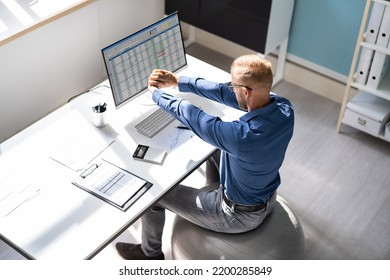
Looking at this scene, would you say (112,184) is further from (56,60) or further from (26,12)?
(56,60)

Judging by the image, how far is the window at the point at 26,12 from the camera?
3.32m

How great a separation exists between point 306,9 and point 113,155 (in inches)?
81.4

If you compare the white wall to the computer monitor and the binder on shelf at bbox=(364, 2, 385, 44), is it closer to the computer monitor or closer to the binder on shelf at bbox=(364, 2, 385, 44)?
the computer monitor

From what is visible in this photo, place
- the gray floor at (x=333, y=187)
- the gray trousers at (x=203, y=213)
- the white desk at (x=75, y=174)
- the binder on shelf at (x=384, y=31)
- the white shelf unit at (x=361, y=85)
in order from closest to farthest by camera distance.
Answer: the white desk at (x=75, y=174)
the gray trousers at (x=203, y=213)
the gray floor at (x=333, y=187)
the binder on shelf at (x=384, y=31)
the white shelf unit at (x=361, y=85)

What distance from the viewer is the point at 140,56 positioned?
9.43 ft

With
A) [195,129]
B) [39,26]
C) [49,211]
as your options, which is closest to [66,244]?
[49,211]

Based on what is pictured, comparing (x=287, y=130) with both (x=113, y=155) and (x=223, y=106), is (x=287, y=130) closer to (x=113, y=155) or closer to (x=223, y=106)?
(x=223, y=106)

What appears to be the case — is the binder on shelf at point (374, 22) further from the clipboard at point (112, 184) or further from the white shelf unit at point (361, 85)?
the clipboard at point (112, 184)

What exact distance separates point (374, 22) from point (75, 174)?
2.03 m

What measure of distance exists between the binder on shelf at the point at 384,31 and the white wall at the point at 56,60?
5.72 feet

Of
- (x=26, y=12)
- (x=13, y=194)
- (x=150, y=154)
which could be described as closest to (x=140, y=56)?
(x=150, y=154)

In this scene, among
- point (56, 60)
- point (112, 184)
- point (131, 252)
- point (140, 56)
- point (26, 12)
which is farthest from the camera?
point (56, 60)

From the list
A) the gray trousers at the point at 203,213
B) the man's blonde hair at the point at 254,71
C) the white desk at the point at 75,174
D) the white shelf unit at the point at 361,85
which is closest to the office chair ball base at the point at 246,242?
the gray trousers at the point at 203,213

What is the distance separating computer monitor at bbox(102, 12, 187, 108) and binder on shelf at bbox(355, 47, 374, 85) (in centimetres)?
130
